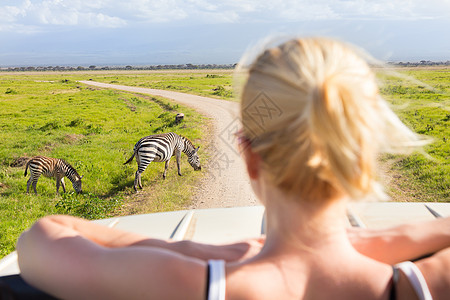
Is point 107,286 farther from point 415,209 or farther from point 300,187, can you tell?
point 415,209

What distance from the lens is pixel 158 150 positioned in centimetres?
881

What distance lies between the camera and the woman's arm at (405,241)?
120 cm

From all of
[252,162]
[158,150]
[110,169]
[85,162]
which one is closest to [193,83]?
[85,162]

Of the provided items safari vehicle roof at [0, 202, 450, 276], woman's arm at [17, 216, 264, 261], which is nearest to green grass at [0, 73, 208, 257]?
safari vehicle roof at [0, 202, 450, 276]

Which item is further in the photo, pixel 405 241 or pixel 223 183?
pixel 223 183

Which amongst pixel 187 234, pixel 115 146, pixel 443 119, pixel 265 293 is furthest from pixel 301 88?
pixel 443 119

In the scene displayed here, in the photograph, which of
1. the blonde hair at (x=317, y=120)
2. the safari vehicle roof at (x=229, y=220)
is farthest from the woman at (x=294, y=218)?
the safari vehicle roof at (x=229, y=220)

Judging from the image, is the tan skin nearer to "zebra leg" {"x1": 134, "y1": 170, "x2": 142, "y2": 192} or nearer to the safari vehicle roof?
the safari vehicle roof

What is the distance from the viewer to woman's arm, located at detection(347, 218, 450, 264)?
1.20m

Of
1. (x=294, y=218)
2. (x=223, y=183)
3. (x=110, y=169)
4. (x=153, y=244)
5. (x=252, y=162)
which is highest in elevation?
Answer: (x=252, y=162)

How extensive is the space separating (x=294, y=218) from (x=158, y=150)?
26.5ft

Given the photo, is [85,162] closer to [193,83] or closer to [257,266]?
[257,266]

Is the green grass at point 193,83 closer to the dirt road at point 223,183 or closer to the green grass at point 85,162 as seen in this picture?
the dirt road at point 223,183

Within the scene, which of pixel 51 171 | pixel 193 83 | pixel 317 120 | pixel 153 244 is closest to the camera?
pixel 317 120
